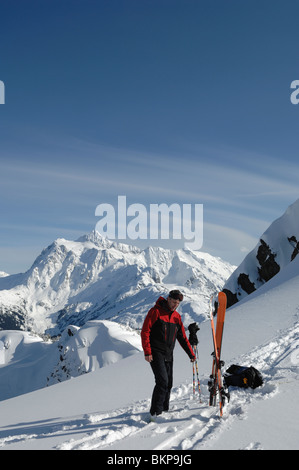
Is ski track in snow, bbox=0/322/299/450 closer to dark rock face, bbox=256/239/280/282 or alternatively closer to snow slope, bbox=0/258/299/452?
snow slope, bbox=0/258/299/452

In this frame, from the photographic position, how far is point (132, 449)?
17.5 feet

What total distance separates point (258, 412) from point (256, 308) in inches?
436

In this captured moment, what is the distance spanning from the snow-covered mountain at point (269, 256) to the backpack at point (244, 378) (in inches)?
1331

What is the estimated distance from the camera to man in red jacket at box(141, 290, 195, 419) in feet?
21.9

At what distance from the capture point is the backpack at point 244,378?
7.20m

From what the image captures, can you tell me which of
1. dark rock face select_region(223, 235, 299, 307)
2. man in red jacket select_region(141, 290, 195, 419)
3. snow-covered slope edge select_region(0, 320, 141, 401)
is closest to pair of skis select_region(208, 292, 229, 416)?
man in red jacket select_region(141, 290, 195, 419)

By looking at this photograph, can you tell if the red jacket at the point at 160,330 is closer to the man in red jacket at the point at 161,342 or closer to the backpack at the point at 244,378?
the man in red jacket at the point at 161,342

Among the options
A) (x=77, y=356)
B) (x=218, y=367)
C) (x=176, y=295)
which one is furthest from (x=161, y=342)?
(x=77, y=356)

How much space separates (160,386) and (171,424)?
722 millimetres

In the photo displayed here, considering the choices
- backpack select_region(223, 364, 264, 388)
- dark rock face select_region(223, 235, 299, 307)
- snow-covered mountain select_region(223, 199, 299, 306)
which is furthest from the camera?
dark rock face select_region(223, 235, 299, 307)

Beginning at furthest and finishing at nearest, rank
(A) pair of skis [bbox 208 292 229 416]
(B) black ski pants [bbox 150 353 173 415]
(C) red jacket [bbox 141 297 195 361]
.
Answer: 1. (C) red jacket [bbox 141 297 195 361]
2. (B) black ski pants [bbox 150 353 173 415]
3. (A) pair of skis [bbox 208 292 229 416]

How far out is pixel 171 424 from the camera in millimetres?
6121
